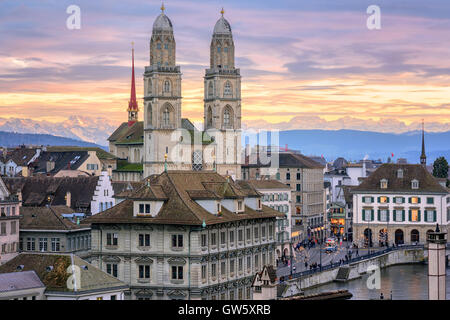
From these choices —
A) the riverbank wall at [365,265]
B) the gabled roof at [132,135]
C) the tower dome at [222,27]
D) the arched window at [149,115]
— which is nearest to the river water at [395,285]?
the riverbank wall at [365,265]

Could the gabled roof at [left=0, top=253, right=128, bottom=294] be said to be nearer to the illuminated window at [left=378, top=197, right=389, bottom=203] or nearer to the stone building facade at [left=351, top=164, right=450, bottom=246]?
the stone building facade at [left=351, top=164, right=450, bottom=246]

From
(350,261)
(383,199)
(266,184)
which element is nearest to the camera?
(350,261)

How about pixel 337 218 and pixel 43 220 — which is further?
pixel 337 218

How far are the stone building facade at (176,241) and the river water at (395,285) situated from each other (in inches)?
869

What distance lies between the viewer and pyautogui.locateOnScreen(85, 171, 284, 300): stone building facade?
7612cm

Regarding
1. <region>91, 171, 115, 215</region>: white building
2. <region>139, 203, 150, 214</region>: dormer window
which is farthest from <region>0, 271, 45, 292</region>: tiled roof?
<region>91, 171, 115, 215</region>: white building

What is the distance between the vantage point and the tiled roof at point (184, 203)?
76.9 meters

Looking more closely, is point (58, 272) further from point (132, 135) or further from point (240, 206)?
point (132, 135)

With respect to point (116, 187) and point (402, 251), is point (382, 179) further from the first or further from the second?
point (116, 187)

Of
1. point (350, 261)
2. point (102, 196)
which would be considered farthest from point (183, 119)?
point (102, 196)

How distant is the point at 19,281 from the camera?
213 ft

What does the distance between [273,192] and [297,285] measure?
4950cm

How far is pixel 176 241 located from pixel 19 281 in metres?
15.3

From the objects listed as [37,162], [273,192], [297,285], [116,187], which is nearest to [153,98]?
[37,162]
